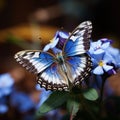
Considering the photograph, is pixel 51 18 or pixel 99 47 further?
pixel 51 18

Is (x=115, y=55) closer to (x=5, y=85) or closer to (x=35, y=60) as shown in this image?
(x=35, y=60)

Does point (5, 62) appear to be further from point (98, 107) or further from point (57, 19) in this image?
point (98, 107)

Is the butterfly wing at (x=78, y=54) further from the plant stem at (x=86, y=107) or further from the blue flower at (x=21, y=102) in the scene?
the blue flower at (x=21, y=102)

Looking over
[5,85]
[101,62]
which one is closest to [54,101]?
[101,62]


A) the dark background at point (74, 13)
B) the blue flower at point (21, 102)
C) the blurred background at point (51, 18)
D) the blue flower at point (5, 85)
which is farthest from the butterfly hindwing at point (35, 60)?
the dark background at point (74, 13)

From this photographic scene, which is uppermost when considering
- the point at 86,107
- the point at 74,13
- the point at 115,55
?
the point at 115,55

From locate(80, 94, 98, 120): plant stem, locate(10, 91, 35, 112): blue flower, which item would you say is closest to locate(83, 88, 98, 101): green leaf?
locate(80, 94, 98, 120): plant stem

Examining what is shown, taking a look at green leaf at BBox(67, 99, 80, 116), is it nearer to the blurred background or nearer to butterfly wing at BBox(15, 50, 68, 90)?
butterfly wing at BBox(15, 50, 68, 90)
